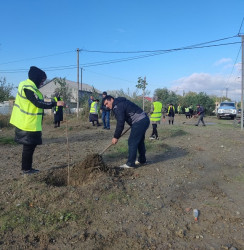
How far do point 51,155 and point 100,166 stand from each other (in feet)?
7.15

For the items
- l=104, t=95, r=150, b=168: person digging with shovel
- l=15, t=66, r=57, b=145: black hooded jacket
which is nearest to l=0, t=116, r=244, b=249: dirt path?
l=104, t=95, r=150, b=168: person digging with shovel

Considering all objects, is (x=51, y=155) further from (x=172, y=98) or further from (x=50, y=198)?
(x=172, y=98)

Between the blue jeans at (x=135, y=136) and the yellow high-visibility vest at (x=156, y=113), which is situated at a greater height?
the yellow high-visibility vest at (x=156, y=113)

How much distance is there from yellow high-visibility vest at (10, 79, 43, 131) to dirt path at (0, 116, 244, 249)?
841 mm

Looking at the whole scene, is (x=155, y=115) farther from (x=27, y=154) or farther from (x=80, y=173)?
(x=27, y=154)

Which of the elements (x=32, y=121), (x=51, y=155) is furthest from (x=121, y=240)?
(x=51, y=155)

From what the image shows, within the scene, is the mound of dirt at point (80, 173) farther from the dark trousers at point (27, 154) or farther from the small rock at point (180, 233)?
the small rock at point (180, 233)

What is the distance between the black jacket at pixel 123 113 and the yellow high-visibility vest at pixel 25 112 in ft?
4.59

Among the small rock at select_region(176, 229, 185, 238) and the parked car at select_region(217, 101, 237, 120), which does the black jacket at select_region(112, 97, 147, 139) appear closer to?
the small rock at select_region(176, 229, 185, 238)

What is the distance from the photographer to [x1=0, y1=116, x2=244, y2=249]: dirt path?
8.28ft

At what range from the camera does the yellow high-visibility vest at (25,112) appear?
390cm

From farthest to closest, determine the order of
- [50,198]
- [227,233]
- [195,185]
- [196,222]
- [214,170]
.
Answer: [214,170]
[195,185]
[50,198]
[196,222]
[227,233]

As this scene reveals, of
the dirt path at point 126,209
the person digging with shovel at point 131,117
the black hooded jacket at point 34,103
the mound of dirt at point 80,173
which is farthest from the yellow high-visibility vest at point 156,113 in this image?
the black hooded jacket at point 34,103

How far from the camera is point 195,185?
4219 mm
